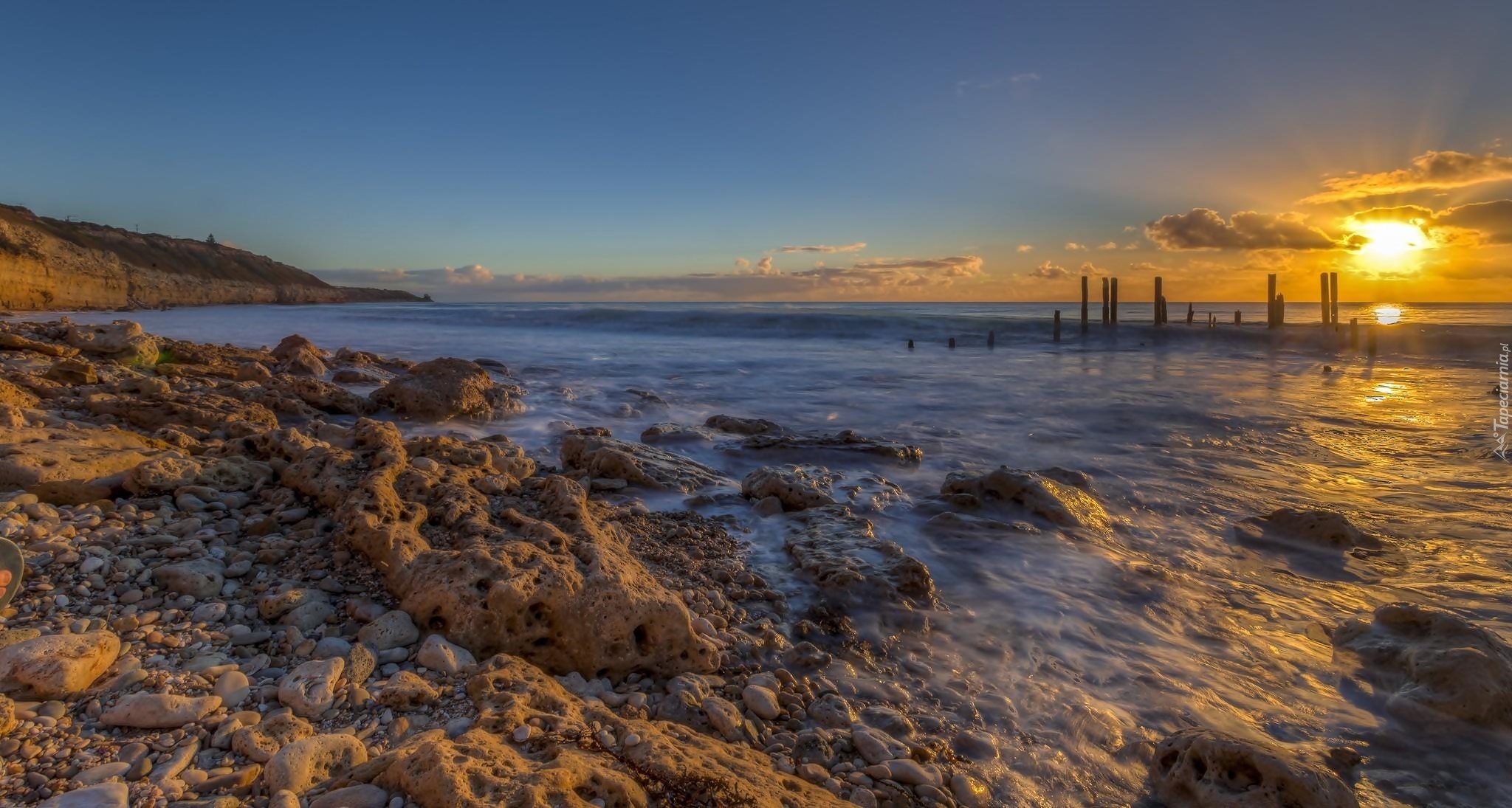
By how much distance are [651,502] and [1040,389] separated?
11.3m

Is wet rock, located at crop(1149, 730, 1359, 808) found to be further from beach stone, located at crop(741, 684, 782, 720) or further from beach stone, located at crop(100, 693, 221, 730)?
beach stone, located at crop(100, 693, 221, 730)

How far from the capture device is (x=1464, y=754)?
9.18 ft

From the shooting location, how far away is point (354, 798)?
166 cm

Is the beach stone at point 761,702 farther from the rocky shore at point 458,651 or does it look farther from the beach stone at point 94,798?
the beach stone at point 94,798

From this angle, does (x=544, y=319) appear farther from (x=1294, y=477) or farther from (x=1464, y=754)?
(x=1464, y=754)

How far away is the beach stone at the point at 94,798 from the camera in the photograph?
160 cm

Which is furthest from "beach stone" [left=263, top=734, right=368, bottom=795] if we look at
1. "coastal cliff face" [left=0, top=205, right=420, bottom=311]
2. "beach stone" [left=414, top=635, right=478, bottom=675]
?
"coastal cliff face" [left=0, top=205, right=420, bottom=311]

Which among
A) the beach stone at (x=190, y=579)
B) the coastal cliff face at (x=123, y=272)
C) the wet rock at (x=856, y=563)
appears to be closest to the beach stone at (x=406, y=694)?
the beach stone at (x=190, y=579)

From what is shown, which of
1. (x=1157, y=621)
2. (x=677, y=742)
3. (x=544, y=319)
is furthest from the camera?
(x=544, y=319)

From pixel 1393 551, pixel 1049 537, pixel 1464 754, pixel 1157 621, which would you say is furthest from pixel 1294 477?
pixel 1464 754

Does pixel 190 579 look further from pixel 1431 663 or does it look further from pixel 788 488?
pixel 1431 663

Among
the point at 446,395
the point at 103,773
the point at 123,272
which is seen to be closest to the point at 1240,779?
the point at 103,773

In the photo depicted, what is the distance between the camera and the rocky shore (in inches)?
Result: 73.3

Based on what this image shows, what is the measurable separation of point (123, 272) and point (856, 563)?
6098cm
